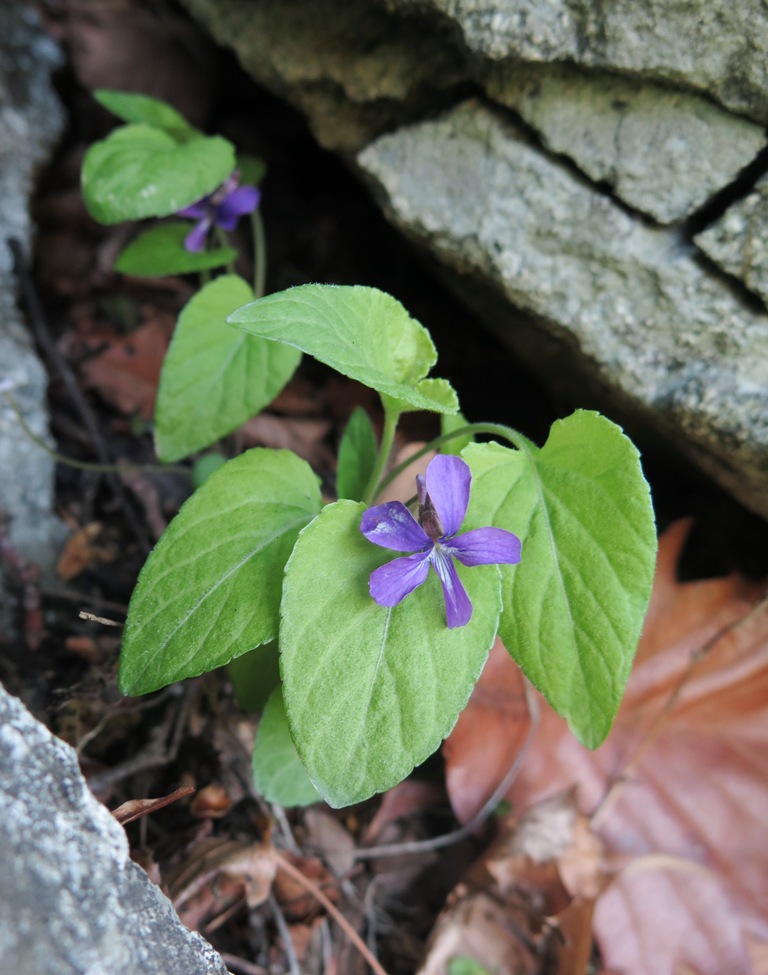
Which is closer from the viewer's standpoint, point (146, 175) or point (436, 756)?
point (146, 175)

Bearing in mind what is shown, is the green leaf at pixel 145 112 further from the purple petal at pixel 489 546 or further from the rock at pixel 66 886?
the rock at pixel 66 886

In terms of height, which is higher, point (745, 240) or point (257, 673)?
point (745, 240)

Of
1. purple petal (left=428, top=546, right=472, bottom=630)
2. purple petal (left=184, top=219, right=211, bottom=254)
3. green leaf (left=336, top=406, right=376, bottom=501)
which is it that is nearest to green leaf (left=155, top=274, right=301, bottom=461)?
green leaf (left=336, top=406, right=376, bottom=501)

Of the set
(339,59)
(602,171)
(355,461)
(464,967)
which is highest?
(602,171)

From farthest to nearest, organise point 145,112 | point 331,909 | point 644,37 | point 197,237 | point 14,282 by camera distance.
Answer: point 14,282 < point 145,112 < point 197,237 < point 331,909 < point 644,37

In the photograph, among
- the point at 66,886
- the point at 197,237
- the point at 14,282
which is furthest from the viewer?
the point at 14,282

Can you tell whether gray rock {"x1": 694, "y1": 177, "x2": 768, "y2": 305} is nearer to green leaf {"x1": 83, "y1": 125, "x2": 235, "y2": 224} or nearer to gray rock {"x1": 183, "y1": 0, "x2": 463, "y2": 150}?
gray rock {"x1": 183, "y1": 0, "x2": 463, "y2": 150}

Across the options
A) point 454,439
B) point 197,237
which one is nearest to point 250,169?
point 197,237

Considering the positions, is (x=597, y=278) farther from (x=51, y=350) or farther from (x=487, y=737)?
(x=51, y=350)
